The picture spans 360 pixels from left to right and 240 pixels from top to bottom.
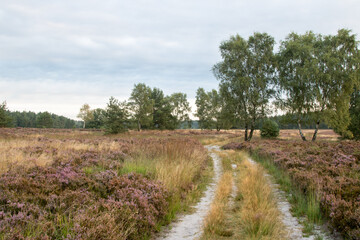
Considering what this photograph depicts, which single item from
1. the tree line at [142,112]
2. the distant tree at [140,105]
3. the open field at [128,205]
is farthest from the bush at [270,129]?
the distant tree at [140,105]

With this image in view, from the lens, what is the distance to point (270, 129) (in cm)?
3312

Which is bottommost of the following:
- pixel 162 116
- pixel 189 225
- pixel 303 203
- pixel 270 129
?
pixel 189 225

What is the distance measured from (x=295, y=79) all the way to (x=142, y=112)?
3922 centimetres

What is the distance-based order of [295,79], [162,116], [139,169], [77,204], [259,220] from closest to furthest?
[77,204] → [259,220] → [139,169] → [295,79] → [162,116]

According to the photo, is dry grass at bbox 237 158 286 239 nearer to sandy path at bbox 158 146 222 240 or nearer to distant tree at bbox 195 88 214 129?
sandy path at bbox 158 146 222 240

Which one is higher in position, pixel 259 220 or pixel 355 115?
pixel 355 115

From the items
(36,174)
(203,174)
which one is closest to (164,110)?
(203,174)

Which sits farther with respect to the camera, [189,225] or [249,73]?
[249,73]

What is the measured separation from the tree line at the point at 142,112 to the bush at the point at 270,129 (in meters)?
20.8

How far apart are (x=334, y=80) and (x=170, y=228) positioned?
2957 centimetres

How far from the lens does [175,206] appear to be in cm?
573

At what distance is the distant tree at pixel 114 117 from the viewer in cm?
A: 3488

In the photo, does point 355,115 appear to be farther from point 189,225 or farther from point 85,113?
point 85,113

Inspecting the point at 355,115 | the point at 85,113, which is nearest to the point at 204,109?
the point at 85,113
